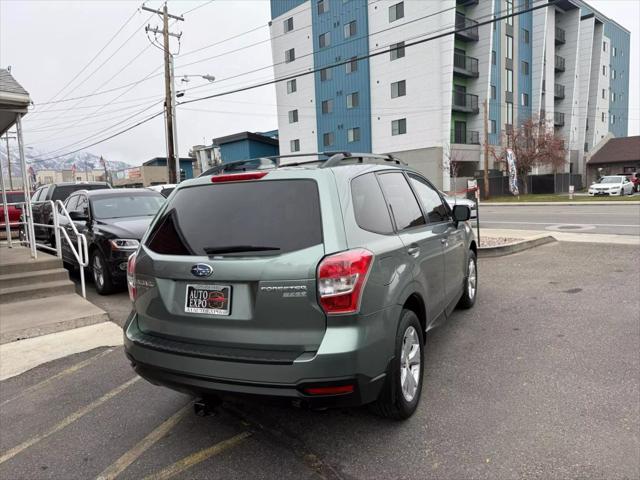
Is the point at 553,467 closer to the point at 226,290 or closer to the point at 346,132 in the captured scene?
the point at 226,290

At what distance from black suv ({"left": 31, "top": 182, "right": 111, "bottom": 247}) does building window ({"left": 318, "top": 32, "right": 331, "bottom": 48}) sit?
109 feet

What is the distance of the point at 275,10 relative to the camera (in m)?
48.1

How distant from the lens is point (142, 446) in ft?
10.4

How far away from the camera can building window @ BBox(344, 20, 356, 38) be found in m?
40.8

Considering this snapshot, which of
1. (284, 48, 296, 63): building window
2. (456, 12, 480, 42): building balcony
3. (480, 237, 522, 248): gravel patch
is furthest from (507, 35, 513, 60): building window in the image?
(480, 237, 522, 248): gravel patch

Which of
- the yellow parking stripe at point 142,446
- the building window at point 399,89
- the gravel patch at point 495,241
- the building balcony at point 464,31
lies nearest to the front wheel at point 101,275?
the yellow parking stripe at point 142,446

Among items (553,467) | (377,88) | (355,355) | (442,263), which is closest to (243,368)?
(355,355)

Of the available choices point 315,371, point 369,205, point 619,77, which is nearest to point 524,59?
point 619,77

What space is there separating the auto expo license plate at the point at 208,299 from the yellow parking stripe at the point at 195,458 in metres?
0.93

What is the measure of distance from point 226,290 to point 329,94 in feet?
142

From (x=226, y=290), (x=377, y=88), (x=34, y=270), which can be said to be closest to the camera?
(x=226, y=290)

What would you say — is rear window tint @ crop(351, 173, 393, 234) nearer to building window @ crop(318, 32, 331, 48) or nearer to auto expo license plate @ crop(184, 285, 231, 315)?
auto expo license plate @ crop(184, 285, 231, 315)

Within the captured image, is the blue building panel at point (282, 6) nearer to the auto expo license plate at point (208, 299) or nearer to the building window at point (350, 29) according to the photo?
the building window at point (350, 29)

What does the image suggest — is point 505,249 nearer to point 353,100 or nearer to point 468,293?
point 468,293
